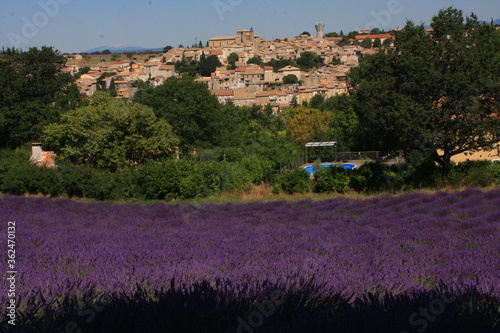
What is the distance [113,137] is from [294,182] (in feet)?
37.4

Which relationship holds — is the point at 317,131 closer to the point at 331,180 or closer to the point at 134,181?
the point at 331,180

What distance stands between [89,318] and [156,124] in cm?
2594

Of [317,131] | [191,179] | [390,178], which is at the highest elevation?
[317,131]

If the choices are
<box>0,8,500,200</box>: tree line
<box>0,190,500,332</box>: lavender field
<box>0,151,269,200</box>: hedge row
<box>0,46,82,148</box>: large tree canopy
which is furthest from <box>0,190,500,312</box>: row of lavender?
<box>0,46,82,148</box>: large tree canopy

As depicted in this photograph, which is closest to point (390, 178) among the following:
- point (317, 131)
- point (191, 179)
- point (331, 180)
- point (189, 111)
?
point (331, 180)

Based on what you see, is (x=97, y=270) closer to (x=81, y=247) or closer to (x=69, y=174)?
(x=81, y=247)

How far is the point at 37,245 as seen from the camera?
6.18 m

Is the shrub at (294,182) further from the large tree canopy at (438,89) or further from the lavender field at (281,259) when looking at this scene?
the lavender field at (281,259)

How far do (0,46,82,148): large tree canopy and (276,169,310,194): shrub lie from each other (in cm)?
2782

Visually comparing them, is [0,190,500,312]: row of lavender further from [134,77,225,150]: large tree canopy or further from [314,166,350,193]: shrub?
[134,77,225,150]: large tree canopy

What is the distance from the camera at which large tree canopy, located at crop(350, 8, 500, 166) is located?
60.5 feet

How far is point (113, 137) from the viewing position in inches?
1059

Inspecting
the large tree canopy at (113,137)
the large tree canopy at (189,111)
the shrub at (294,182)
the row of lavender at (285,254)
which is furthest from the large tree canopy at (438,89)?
the large tree canopy at (189,111)

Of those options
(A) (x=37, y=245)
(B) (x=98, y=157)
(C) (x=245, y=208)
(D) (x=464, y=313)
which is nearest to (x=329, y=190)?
(C) (x=245, y=208)
